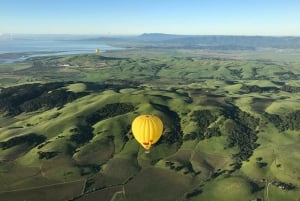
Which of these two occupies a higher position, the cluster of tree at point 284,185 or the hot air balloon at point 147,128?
the hot air balloon at point 147,128

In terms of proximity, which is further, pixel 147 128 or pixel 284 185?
pixel 284 185

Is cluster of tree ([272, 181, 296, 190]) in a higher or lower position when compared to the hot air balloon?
lower

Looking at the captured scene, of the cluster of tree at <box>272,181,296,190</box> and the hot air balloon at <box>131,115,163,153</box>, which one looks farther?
the cluster of tree at <box>272,181,296,190</box>

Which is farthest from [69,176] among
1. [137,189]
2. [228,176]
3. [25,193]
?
[228,176]

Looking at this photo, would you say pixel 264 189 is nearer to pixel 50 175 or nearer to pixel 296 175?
pixel 296 175

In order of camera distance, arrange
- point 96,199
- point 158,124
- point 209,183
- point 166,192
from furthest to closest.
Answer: point 209,183, point 166,192, point 96,199, point 158,124

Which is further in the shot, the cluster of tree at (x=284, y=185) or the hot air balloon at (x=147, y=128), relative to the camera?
the cluster of tree at (x=284, y=185)

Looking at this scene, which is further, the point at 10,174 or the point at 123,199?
the point at 10,174

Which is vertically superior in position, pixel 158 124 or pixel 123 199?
pixel 158 124

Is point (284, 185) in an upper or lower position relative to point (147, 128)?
lower

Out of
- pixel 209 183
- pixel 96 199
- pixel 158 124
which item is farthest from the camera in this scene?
pixel 209 183
